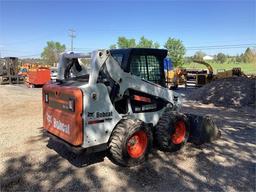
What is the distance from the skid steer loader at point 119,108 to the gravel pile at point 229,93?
7351mm

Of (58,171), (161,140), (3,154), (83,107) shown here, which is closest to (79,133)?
(83,107)

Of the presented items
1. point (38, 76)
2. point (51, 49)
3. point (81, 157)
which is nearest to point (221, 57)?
point (51, 49)

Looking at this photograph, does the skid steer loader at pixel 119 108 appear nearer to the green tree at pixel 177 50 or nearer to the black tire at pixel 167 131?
the black tire at pixel 167 131

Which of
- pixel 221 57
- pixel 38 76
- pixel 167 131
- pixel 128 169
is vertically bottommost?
pixel 128 169

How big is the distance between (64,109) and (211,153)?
10.7 feet

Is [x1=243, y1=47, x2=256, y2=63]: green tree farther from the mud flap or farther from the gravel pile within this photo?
the mud flap

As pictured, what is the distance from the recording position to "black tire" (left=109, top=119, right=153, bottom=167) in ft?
15.8

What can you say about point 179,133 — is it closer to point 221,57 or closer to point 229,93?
point 229,93

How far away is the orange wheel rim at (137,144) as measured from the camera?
16.8 feet

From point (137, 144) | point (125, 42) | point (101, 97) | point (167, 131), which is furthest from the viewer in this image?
point (125, 42)

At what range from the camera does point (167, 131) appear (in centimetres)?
561

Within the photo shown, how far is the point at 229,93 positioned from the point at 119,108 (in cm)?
1011

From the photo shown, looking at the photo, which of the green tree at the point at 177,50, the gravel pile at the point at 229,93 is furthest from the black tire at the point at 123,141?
the green tree at the point at 177,50

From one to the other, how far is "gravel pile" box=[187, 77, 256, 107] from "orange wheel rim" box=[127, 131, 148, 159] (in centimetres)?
900
